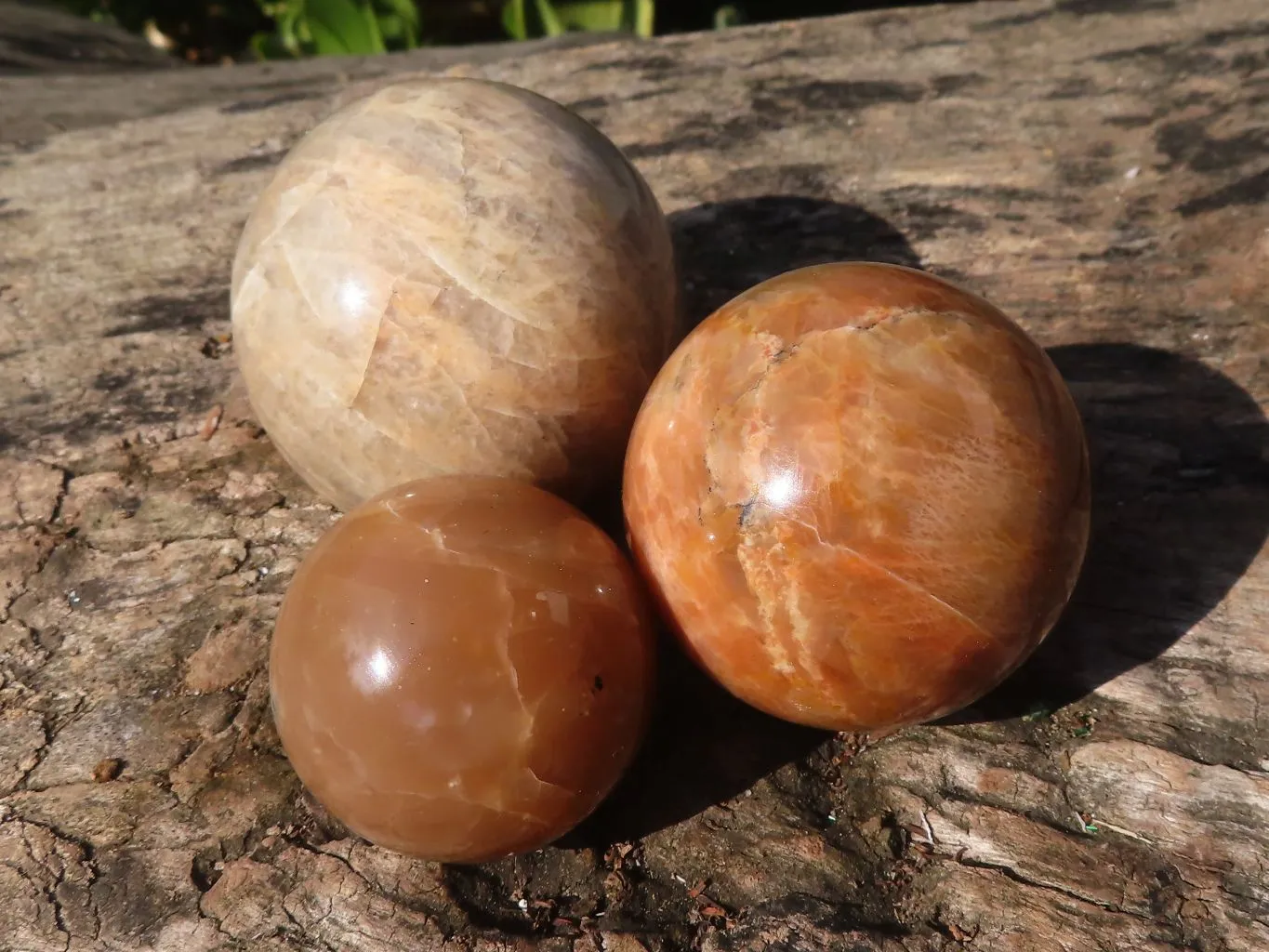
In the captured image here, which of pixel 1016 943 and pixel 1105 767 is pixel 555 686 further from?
pixel 1105 767

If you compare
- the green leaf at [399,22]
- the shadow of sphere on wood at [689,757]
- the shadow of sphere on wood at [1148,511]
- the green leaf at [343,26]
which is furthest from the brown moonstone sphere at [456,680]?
the green leaf at [399,22]

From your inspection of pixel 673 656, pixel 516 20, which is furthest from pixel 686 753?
pixel 516 20

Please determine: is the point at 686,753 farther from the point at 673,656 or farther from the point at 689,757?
the point at 673,656

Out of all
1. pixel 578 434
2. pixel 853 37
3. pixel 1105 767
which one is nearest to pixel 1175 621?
pixel 1105 767

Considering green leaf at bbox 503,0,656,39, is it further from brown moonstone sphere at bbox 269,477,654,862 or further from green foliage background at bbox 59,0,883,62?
brown moonstone sphere at bbox 269,477,654,862

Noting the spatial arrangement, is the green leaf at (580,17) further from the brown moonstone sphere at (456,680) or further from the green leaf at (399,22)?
the brown moonstone sphere at (456,680)

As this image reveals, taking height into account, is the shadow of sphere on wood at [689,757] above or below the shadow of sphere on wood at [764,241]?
below

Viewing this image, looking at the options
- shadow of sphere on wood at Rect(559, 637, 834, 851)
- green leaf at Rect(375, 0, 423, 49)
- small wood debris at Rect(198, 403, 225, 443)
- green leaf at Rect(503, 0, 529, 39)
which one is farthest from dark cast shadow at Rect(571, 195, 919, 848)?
green leaf at Rect(375, 0, 423, 49)
